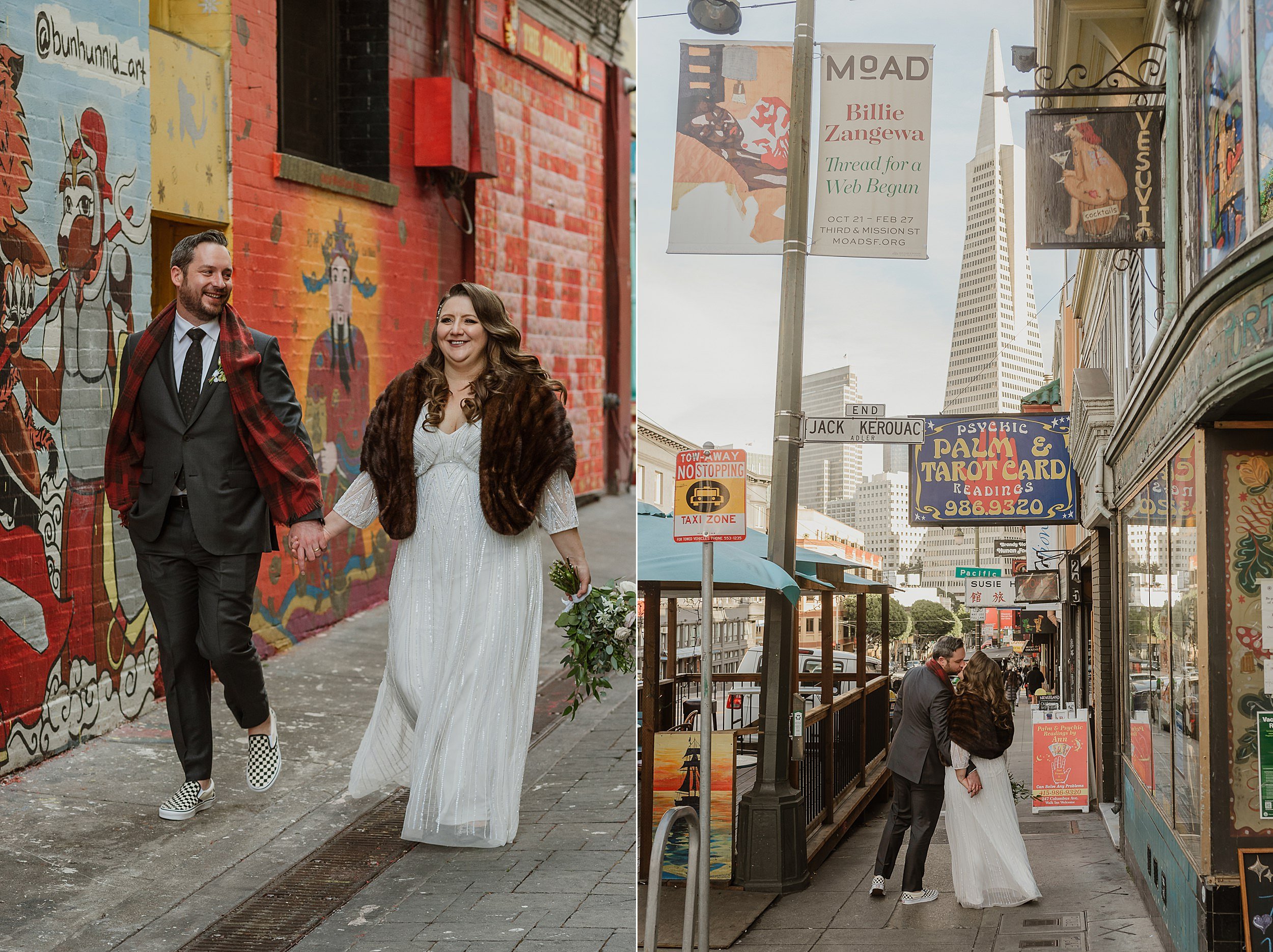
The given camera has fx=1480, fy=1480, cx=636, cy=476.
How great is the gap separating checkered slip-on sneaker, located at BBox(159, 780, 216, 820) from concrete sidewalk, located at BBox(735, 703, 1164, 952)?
6.11 feet

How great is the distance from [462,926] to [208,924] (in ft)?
2.32

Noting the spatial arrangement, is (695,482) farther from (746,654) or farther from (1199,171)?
(1199,171)

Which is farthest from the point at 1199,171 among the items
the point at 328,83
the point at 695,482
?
the point at 328,83

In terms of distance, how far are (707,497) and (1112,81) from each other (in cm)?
191

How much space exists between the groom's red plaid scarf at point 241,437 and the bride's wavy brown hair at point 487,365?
0.48m

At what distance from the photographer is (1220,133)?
4.14 metres

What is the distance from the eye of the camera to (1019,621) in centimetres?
584

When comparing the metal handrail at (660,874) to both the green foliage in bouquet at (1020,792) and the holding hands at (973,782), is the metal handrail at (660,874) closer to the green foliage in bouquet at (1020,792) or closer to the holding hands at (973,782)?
the holding hands at (973,782)

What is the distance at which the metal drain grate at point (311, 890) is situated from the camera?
4.03 metres

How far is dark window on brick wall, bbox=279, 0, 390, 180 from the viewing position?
9188mm

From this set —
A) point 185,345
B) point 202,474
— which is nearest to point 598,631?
point 202,474

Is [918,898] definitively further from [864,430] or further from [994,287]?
[994,287]

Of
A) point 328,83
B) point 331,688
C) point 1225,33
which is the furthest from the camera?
point 328,83

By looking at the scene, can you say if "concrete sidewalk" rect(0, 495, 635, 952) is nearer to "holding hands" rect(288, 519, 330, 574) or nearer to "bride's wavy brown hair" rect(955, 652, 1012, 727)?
"holding hands" rect(288, 519, 330, 574)
